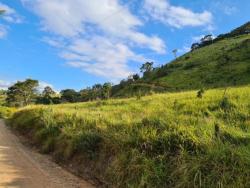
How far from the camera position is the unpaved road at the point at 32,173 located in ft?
29.8

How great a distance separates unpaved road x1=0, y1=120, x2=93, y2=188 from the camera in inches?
358

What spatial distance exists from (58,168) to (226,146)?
5819 mm

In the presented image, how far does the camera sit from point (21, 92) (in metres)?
84.1

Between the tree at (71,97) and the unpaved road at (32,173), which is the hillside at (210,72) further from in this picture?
the unpaved road at (32,173)

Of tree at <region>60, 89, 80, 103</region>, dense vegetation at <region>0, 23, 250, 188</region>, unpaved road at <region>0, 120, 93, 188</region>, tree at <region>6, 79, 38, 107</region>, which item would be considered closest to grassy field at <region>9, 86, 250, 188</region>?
dense vegetation at <region>0, 23, 250, 188</region>

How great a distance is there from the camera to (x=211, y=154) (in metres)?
7.18

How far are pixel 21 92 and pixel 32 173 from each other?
7680 centimetres

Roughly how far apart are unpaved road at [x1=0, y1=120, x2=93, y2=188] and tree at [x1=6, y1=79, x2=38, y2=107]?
71863mm

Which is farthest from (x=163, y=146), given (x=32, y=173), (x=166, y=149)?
(x=32, y=173)

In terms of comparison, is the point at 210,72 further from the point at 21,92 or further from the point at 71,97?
the point at 21,92

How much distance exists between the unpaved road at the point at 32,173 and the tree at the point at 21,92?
236 feet

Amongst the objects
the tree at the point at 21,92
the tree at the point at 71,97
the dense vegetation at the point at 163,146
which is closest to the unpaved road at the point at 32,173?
the dense vegetation at the point at 163,146

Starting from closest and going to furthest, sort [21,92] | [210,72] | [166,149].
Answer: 1. [166,149]
2. [210,72]
3. [21,92]

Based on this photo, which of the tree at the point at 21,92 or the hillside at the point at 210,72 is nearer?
the hillside at the point at 210,72
